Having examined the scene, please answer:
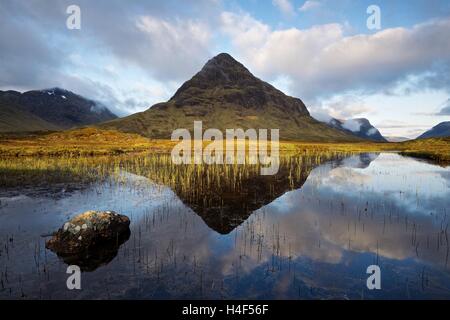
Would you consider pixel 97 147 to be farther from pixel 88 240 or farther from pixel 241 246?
pixel 241 246

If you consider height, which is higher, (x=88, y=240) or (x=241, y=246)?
(x=88, y=240)

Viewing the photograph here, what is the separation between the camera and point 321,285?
31.4ft

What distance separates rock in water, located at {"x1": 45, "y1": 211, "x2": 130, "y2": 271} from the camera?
1120 cm

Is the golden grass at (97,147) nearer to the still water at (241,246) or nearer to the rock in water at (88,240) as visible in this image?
the still water at (241,246)

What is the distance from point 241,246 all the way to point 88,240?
250 inches

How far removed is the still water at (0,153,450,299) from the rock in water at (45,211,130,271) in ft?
0.89

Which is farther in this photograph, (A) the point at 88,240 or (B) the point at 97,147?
(B) the point at 97,147

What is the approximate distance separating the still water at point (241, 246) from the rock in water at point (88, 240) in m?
0.27

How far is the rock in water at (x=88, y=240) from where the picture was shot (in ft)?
36.8

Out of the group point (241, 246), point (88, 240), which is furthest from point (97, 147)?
point (241, 246)

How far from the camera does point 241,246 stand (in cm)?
1287

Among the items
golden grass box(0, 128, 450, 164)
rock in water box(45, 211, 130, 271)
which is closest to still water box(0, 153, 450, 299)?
rock in water box(45, 211, 130, 271)

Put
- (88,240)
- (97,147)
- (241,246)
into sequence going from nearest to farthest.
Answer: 1. (88,240)
2. (241,246)
3. (97,147)
